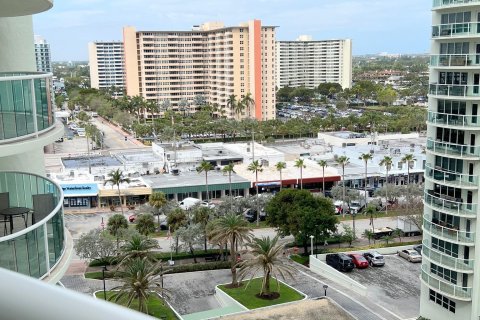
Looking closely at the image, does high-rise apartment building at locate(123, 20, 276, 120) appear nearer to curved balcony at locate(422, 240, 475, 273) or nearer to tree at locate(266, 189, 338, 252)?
tree at locate(266, 189, 338, 252)

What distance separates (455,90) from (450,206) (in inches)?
169

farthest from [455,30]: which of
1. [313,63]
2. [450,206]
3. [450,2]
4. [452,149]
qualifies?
[313,63]

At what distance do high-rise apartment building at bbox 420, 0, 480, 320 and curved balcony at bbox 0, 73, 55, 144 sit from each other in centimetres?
1590

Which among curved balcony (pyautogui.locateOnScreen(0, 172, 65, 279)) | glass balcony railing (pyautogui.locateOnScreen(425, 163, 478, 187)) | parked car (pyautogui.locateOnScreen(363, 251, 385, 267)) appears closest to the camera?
curved balcony (pyautogui.locateOnScreen(0, 172, 65, 279))

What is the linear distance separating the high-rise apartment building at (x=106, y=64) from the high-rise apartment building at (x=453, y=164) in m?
122

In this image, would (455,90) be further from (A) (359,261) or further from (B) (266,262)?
(A) (359,261)

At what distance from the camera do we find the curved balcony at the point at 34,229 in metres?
6.72

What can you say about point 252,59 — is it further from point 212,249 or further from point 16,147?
point 16,147

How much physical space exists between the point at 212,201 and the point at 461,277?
26.2m

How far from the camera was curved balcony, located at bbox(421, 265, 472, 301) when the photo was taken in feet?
68.1

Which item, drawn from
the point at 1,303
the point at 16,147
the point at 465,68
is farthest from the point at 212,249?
the point at 1,303

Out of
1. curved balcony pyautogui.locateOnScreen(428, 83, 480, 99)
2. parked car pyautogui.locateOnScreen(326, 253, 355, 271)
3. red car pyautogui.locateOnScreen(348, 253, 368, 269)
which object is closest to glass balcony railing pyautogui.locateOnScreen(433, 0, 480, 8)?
curved balcony pyautogui.locateOnScreen(428, 83, 480, 99)

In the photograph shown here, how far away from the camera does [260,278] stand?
27.2m

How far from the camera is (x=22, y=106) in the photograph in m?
7.32
